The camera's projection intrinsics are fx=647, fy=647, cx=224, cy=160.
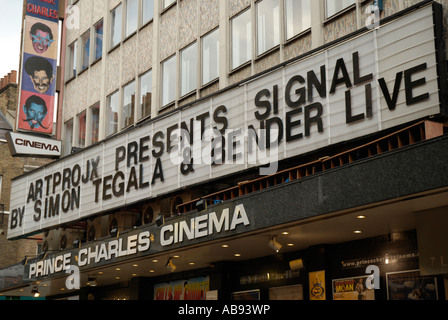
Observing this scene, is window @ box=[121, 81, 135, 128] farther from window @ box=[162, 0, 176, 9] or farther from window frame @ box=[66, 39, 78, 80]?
window frame @ box=[66, 39, 78, 80]

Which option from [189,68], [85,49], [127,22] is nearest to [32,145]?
[85,49]

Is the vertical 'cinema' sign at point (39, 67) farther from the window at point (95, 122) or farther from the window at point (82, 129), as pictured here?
the window at point (95, 122)

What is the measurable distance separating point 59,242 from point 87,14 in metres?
10.2

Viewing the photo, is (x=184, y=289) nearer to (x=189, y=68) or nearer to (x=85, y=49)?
(x=189, y=68)

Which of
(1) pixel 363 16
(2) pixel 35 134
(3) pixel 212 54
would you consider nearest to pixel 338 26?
(1) pixel 363 16

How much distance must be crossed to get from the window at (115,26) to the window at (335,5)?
1202 cm

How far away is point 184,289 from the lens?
70.4ft

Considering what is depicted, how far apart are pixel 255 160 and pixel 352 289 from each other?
13.0 feet

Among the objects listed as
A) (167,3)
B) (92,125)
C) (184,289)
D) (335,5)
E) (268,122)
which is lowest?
(184,289)

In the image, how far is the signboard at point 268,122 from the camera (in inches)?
513

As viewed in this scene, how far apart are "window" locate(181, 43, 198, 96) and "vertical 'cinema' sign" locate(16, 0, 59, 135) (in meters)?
7.74

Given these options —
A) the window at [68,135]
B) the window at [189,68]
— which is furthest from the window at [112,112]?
the window at [189,68]
